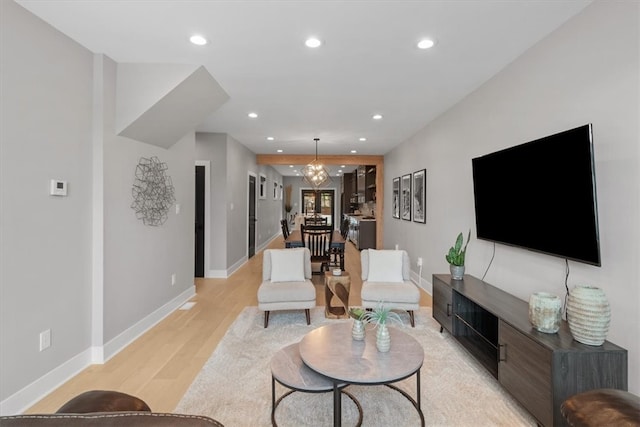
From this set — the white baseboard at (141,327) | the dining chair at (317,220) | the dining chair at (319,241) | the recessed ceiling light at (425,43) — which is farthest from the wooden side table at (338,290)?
the dining chair at (317,220)

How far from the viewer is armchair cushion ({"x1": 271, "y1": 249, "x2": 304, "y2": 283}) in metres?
3.70

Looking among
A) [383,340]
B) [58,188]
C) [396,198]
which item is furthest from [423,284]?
[58,188]

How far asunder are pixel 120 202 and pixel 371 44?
2582mm

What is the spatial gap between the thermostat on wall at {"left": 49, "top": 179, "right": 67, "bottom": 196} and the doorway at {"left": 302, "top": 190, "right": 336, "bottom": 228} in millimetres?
12707

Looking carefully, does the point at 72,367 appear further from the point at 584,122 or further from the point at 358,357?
the point at 584,122

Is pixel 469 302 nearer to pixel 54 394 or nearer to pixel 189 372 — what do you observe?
pixel 189 372

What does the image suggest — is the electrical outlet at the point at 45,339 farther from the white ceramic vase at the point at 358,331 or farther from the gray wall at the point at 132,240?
the white ceramic vase at the point at 358,331

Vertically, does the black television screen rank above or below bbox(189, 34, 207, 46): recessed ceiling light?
below

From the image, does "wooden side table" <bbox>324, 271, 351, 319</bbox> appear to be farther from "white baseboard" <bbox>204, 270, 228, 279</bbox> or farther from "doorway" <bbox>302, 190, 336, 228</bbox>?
"doorway" <bbox>302, 190, 336, 228</bbox>

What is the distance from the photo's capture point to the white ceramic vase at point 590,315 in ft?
5.46

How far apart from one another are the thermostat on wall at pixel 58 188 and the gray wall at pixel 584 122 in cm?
361

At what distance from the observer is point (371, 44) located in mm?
2508

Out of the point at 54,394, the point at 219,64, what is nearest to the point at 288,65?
the point at 219,64

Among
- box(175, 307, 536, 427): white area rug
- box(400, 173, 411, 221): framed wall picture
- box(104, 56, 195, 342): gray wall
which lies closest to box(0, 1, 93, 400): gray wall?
box(104, 56, 195, 342): gray wall
